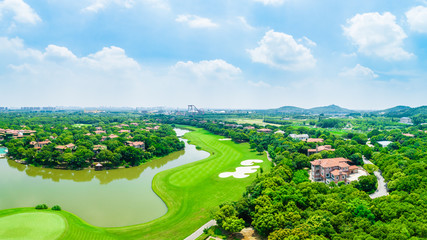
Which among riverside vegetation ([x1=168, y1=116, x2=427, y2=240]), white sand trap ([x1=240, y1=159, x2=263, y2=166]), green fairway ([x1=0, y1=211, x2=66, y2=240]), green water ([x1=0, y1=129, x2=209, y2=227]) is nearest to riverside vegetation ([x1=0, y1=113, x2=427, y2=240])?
riverside vegetation ([x1=168, y1=116, x2=427, y2=240])

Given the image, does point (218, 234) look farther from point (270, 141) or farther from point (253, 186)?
point (270, 141)

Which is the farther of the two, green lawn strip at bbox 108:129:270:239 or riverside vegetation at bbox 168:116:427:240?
green lawn strip at bbox 108:129:270:239

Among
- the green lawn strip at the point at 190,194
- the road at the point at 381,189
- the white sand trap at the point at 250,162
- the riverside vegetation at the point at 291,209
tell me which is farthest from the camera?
the white sand trap at the point at 250,162

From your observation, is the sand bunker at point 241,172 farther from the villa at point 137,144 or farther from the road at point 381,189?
the villa at point 137,144

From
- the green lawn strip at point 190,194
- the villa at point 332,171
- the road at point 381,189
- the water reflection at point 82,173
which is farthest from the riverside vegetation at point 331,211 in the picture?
the water reflection at point 82,173

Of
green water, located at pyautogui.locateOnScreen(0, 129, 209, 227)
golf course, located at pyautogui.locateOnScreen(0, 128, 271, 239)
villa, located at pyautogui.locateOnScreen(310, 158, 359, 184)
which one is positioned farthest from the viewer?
villa, located at pyautogui.locateOnScreen(310, 158, 359, 184)

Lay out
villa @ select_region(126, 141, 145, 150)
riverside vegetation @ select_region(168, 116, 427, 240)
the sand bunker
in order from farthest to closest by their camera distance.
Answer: villa @ select_region(126, 141, 145, 150)
the sand bunker
riverside vegetation @ select_region(168, 116, 427, 240)

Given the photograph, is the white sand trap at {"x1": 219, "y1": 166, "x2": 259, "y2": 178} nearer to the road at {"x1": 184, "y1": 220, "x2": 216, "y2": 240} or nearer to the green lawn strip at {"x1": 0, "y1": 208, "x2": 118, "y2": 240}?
the road at {"x1": 184, "y1": 220, "x2": 216, "y2": 240}

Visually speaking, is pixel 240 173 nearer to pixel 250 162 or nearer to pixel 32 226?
pixel 250 162
